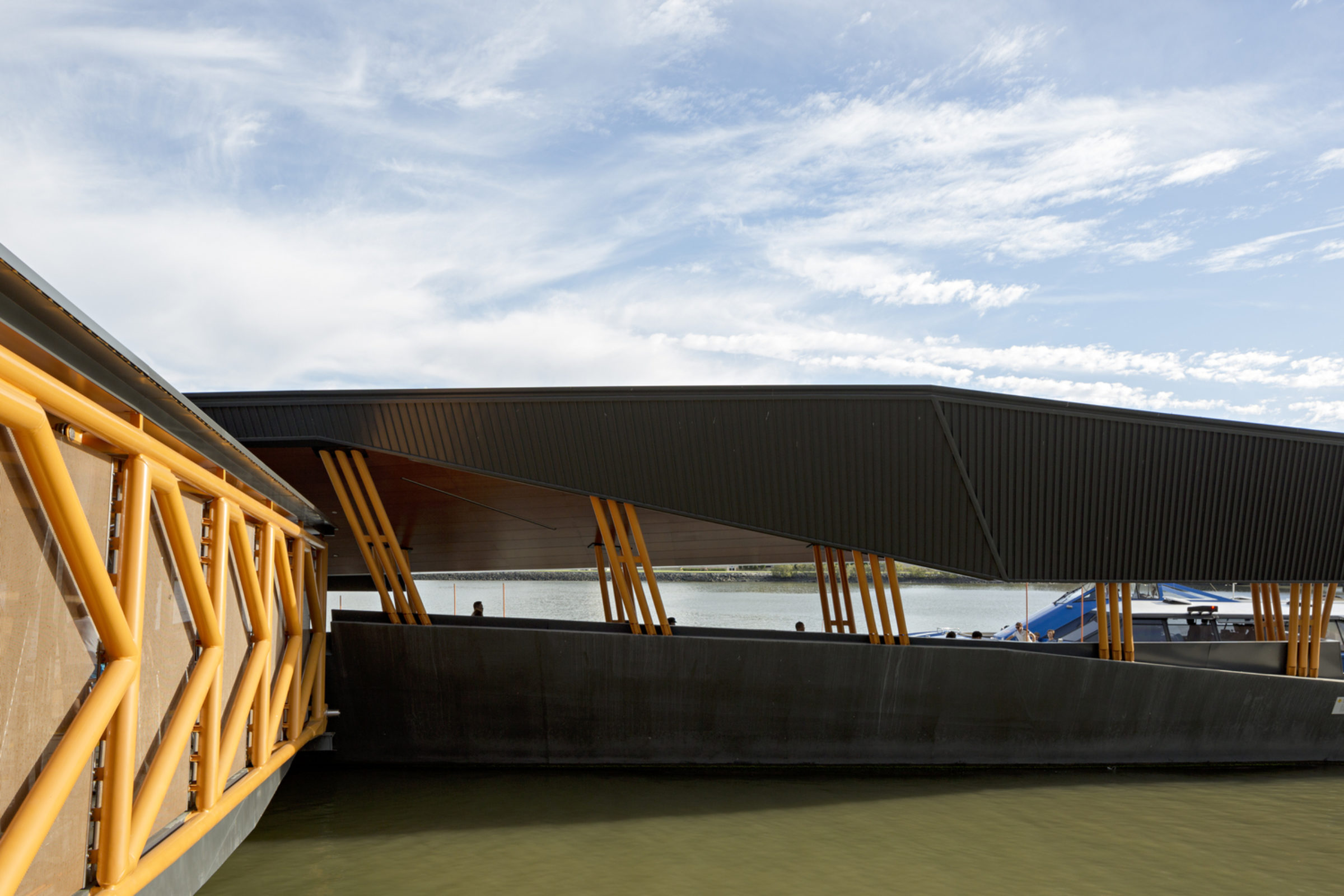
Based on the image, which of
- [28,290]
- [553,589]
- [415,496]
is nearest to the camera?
[28,290]

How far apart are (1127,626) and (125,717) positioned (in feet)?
50.5

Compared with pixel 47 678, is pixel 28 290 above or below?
above

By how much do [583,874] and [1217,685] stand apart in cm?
1203

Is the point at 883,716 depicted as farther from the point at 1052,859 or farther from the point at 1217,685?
the point at 1217,685

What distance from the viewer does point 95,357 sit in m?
4.14

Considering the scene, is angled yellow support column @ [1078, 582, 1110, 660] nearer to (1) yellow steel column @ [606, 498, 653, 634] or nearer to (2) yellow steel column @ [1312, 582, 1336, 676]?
(2) yellow steel column @ [1312, 582, 1336, 676]

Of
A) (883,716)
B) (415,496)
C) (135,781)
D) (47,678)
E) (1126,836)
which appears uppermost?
(415,496)

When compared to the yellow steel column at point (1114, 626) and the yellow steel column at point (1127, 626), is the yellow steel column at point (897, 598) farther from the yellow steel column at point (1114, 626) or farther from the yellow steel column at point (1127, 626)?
the yellow steel column at point (1127, 626)

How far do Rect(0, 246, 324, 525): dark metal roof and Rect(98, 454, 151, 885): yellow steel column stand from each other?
0.39 m

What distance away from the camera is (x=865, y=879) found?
9680 millimetres

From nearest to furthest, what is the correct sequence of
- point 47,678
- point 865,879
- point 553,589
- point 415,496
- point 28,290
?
1. point 28,290
2. point 47,678
3. point 865,879
4. point 415,496
5. point 553,589

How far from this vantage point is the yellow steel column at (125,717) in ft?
14.8

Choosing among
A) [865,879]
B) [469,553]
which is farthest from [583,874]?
[469,553]

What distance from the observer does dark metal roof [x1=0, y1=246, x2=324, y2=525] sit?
3363mm
